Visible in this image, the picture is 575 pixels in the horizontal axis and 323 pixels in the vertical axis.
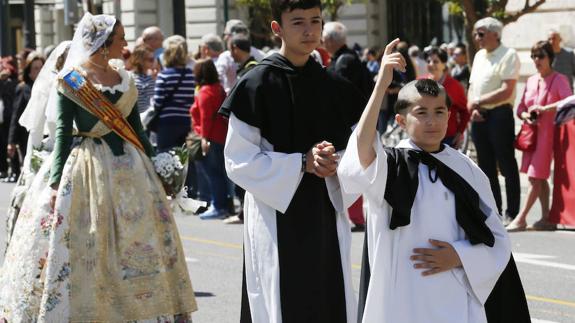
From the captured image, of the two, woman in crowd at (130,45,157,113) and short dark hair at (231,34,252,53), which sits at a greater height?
short dark hair at (231,34,252,53)

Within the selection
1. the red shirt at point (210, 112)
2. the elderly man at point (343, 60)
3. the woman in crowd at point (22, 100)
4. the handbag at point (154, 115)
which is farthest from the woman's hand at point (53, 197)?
the woman in crowd at point (22, 100)

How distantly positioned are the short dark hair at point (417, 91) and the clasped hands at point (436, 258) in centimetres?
55

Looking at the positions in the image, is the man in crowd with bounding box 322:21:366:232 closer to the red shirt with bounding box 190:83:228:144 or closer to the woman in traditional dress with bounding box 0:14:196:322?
the red shirt with bounding box 190:83:228:144

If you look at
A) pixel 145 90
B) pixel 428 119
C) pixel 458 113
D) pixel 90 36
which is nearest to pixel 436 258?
pixel 428 119

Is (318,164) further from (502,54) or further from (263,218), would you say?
(502,54)

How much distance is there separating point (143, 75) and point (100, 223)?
7567 mm

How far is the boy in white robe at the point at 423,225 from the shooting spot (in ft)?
17.4

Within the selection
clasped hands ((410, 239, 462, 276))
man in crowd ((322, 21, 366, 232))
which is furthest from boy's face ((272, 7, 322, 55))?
man in crowd ((322, 21, 366, 232))

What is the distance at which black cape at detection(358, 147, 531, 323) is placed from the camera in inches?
210

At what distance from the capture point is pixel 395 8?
34281 mm

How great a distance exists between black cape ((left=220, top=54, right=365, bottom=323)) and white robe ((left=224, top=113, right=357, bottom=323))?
0.10ft

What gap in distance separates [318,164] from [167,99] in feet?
29.1

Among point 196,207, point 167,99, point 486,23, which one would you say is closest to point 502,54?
point 486,23

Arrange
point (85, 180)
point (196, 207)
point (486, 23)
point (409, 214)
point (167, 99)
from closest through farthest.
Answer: point (409, 214) → point (85, 180) → point (196, 207) → point (486, 23) → point (167, 99)
